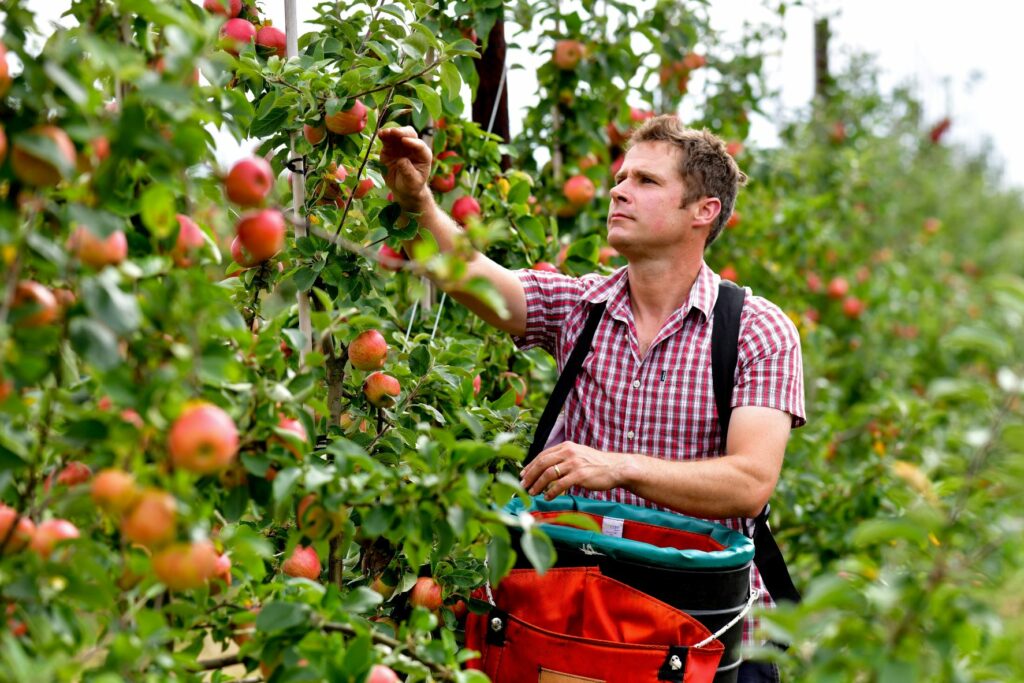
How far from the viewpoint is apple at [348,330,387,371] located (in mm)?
1818

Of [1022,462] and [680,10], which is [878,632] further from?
[680,10]

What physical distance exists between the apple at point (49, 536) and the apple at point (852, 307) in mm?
4847

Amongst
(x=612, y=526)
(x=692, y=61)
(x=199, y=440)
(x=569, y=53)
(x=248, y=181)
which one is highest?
(x=692, y=61)

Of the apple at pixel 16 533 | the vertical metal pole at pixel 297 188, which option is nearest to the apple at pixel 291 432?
the apple at pixel 16 533

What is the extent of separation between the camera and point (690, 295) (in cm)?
213

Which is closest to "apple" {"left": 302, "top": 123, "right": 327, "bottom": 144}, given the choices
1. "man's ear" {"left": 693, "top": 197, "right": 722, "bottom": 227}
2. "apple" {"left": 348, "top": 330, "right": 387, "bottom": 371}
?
"apple" {"left": 348, "top": 330, "right": 387, "bottom": 371}

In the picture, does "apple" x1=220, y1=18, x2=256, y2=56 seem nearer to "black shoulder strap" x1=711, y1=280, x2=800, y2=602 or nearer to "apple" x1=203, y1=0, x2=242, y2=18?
"apple" x1=203, y1=0, x2=242, y2=18

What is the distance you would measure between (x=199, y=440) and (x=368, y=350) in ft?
2.93

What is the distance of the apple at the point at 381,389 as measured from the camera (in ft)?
6.20

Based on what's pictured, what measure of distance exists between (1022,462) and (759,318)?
1132 mm

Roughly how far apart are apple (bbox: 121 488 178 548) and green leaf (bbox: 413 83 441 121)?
0.97 metres

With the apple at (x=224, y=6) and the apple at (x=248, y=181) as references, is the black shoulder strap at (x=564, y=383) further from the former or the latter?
the apple at (x=248, y=181)

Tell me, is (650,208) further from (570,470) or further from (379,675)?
(379,675)

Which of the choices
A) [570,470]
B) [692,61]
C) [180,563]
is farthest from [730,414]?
[692,61]
